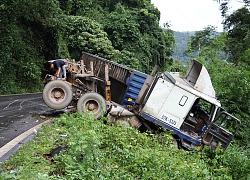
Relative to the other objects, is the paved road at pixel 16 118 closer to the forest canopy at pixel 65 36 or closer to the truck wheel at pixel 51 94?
the truck wheel at pixel 51 94

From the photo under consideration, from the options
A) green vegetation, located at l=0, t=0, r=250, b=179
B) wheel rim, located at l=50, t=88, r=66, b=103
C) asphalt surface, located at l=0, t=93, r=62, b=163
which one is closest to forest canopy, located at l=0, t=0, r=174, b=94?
green vegetation, located at l=0, t=0, r=250, b=179

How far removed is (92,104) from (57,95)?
1.17 m

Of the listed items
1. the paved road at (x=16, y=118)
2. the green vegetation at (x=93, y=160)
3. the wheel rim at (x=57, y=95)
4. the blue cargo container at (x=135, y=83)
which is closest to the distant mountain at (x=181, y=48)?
the blue cargo container at (x=135, y=83)

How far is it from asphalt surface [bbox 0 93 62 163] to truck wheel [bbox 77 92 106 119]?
3.94 feet

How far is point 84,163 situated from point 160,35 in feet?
102

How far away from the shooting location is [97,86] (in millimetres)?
10180

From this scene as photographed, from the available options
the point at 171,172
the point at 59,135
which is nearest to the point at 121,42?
the point at 59,135

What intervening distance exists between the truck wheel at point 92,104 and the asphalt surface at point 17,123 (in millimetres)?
1201

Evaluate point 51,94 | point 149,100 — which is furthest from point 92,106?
point 149,100

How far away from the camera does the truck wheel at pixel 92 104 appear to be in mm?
9062

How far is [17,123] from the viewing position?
8.22 m

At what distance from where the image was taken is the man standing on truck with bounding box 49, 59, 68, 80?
9477 millimetres

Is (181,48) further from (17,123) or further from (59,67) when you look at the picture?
(17,123)

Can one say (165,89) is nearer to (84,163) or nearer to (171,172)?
(171,172)
